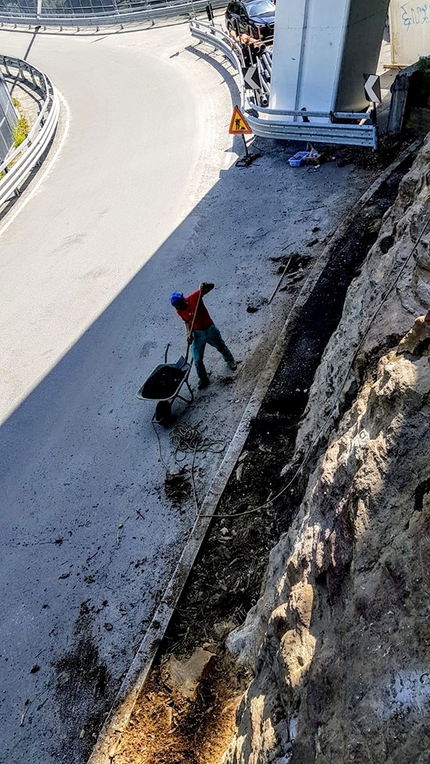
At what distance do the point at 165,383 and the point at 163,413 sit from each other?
436mm

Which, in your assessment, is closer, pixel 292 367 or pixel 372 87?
pixel 292 367

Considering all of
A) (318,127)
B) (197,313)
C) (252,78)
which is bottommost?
(197,313)

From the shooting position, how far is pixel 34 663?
582cm

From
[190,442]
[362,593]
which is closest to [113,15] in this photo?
[190,442]

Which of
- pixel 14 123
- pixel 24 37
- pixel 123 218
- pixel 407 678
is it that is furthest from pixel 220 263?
pixel 24 37

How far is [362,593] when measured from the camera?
318cm

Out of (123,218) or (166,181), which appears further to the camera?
(166,181)

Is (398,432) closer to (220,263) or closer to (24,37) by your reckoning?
(220,263)

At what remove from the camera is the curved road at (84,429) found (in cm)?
570

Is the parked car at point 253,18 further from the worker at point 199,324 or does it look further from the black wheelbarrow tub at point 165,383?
the black wheelbarrow tub at point 165,383

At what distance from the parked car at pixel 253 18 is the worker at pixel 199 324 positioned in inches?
615

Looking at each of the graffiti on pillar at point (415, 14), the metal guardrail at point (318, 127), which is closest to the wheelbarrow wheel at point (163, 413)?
the metal guardrail at point (318, 127)

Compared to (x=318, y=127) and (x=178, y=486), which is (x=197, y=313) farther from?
(x=318, y=127)

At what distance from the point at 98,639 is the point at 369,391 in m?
3.87
